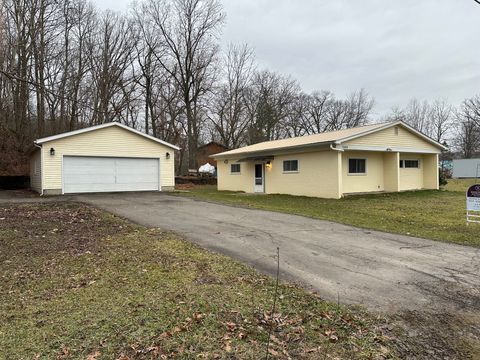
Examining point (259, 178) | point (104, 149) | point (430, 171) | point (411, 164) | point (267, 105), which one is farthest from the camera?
point (267, 105)

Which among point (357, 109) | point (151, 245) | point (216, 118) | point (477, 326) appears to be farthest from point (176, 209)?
point (357, 109)

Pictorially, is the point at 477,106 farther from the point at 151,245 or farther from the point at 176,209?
the point at 151,245

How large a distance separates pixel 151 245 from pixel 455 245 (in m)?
6.08

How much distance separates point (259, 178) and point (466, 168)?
3450 centimetres

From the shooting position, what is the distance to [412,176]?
2094 centimetres

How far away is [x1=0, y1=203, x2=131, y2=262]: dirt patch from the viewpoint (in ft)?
20.3

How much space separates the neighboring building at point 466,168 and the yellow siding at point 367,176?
28856 mm

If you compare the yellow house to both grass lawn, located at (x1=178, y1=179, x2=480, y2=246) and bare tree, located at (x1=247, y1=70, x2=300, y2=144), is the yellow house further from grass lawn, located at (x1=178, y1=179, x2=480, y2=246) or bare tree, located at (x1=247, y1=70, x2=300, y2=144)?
bare tree, located at (x1=247, y1=70, x2=300, y2=144)

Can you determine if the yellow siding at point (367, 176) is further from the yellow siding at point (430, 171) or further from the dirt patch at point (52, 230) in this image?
the dirt patch at point (52, 230)

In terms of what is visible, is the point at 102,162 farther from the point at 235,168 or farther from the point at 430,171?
the point at 430,171

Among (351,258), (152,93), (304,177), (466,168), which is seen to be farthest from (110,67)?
(466,168)

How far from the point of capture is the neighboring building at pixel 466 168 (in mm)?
41500

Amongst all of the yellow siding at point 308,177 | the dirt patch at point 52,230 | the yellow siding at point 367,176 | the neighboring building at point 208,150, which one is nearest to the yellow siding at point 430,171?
the yellow siding at point 367,176

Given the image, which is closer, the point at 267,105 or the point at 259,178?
the point at 259,178
